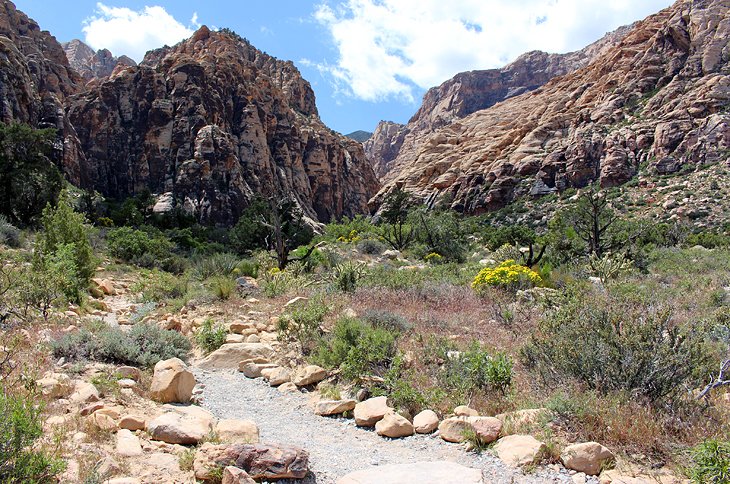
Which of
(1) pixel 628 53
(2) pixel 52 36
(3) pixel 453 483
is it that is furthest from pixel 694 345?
(2) pixel 52 36

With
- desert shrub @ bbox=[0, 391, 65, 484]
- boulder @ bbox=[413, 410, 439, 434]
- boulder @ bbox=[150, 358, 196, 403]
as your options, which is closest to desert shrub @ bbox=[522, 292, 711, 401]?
boulder @ bbox=[413, 410, 439, 434]

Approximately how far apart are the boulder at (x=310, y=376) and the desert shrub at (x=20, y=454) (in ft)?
10.0

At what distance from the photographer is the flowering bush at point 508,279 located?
10164 millimetres

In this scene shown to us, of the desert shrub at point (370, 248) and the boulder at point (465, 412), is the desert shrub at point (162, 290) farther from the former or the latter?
the desert shrub at point (370, 248)

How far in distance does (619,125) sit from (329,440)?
60144mm

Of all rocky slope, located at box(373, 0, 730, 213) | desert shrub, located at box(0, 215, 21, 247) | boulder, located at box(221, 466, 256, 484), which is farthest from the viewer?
rocky slope, located at box(373, 0, 730, 213)

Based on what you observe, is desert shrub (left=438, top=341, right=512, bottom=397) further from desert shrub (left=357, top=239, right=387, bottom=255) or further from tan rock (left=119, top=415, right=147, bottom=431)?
desert shrub (left=357, top=239, right=387, bottom=255)

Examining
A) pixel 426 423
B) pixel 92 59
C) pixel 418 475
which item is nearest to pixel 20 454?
pixel 418 475

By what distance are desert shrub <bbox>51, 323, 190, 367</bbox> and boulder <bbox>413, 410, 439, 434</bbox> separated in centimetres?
350

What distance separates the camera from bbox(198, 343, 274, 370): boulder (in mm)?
6391

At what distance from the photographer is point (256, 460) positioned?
3061mm

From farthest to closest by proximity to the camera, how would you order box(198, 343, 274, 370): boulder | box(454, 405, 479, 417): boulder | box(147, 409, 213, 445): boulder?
box(198, 343, 274, 370): boulder < box(454, 405, 479, 417): boulder < box(147, 409, 213, 445): boulder

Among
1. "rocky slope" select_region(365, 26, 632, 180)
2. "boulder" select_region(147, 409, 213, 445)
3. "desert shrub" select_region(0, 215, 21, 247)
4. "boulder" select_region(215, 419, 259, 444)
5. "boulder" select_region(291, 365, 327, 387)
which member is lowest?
"boulder" select_region(291, 365, 327, 387)

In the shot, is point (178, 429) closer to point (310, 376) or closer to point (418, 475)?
point (418, 475)
